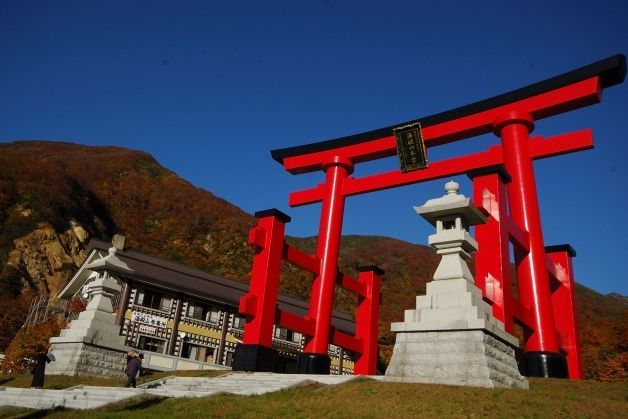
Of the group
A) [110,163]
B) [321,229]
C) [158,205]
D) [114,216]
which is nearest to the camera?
[321,229]

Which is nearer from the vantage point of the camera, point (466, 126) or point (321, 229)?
point (466, 126)

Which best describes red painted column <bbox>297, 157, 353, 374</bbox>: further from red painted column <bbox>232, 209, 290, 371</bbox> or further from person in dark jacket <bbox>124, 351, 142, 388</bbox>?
person in dark jacket <bbox>124, 351, 142, 388</bbox>

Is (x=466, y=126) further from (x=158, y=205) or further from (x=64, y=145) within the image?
(x=64, y=145)

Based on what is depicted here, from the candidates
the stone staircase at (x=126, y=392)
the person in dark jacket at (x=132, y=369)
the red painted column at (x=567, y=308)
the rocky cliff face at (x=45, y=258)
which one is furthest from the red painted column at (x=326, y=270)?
the rocky cliff face at (x=45, y=258)

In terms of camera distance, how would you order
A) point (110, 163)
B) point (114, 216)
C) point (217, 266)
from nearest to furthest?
point (217, 266)
point (114, 216)
point (110, 163)

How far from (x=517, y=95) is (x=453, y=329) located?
892 centimetres

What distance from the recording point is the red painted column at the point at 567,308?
14.9 metres

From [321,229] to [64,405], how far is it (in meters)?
10.2

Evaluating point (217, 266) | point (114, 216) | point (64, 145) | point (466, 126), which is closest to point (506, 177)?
point (466, 126)

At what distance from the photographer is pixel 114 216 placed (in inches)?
2623

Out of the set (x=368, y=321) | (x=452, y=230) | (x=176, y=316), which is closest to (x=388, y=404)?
(x=452, y=230)

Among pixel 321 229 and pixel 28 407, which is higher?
pixel 321 229

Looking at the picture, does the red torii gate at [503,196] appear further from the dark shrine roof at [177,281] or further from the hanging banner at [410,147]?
the dark shrine roof at [177,281]

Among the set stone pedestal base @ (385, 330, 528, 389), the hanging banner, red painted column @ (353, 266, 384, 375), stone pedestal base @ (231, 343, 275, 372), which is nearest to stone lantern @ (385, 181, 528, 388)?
stone pedestal base @ (385, 330, 528, 389)
